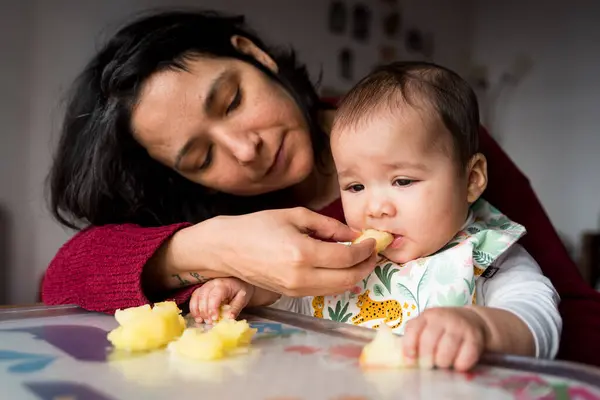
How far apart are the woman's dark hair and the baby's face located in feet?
1.54

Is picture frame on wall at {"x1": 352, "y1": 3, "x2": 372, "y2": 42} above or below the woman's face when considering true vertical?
above

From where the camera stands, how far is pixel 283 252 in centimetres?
75

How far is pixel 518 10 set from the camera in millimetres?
4250

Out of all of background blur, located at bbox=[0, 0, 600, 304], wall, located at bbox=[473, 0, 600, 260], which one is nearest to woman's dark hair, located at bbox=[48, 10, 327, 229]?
background blur, located at bbox=[0, 0, 600, 304]

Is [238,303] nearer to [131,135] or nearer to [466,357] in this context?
[466,357]

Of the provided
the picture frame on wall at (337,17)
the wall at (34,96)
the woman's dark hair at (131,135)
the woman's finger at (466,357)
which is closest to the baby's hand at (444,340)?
the woman's finger at (466,357)

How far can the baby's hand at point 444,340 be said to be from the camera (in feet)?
1.78

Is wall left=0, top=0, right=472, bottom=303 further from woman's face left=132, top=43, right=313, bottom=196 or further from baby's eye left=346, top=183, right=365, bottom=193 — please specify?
baby's eye left=346, top=183, right=365, bottom=193

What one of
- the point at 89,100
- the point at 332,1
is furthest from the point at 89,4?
the point at 89,100

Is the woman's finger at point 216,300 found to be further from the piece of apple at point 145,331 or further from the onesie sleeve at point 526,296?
the onesie sleeve at point 526,296

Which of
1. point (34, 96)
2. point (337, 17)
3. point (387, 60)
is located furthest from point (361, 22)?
point (34, 96)

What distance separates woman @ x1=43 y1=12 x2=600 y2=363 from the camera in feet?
2.69

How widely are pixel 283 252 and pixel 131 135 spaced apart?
647 millimetres

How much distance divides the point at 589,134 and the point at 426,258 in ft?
11.1
